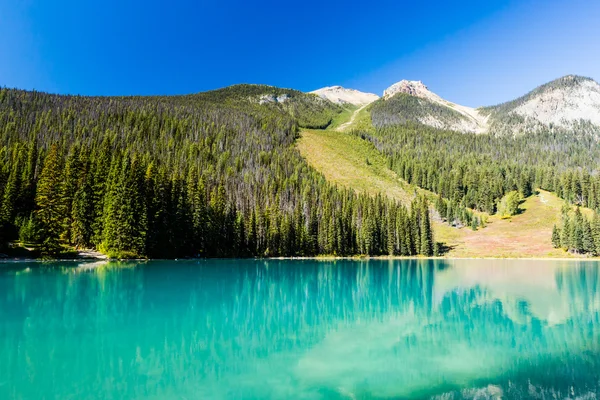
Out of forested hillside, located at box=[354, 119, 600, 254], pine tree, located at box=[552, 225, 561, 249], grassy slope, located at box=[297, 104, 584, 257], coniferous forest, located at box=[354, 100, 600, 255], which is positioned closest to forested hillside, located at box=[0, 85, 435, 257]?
grassy slope, located at box=[297, 104, 584, 257]

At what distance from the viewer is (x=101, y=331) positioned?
64.4 feet

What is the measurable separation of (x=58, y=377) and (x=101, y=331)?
266 inches

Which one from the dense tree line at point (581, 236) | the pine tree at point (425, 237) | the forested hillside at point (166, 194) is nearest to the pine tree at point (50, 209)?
the forested hillside at point (166, 194)

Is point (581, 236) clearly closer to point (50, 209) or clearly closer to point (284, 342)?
point (284, 342)

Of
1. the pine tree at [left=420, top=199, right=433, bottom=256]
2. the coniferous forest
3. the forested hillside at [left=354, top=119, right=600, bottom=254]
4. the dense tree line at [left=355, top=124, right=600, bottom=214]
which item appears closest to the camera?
the pine tree at [left=420, top=199, right=433, bottom=256]

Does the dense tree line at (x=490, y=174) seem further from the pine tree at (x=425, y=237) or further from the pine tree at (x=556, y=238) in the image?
the pine tree at (x=425, y=237)

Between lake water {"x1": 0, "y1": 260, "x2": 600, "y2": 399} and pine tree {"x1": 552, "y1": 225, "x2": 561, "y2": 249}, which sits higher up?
pine tree {"x1": 552, "y1": 225, "x2": 561, "y2": 249}

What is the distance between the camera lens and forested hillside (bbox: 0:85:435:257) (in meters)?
59.9

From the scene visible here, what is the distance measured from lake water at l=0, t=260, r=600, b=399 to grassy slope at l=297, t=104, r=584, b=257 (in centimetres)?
6891

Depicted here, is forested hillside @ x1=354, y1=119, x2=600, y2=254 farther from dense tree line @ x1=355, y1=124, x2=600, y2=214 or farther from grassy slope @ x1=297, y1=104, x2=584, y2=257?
grassy slope @ x1=297, y1=104, x2=584, y2=257

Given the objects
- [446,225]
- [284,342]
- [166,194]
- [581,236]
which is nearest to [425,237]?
[446,225]

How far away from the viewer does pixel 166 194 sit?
7325 cm

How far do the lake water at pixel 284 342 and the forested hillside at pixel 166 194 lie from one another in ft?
78.4

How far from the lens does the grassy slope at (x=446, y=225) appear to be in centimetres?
10056
